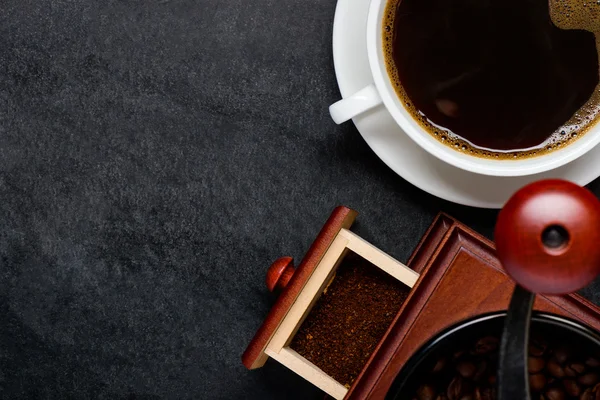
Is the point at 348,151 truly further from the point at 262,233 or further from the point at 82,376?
the point at 82,376

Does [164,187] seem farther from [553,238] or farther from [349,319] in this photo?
[553,238]

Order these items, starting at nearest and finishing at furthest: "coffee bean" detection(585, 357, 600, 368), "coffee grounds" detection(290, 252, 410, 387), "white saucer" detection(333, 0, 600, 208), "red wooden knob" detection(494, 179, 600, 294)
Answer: "red wooden knob" detection(494, 179, 600, 294)
"coffee bean" detection(585, 357, 600, 368)
"white saucer" detection(333, 0, 600, 208)
"coffee grounds" detection(290, 252, 410, 387)

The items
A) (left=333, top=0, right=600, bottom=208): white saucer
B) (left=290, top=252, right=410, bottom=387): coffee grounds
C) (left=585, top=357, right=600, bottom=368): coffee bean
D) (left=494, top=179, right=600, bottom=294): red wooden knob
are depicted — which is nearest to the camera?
(left=494, top=179, right=600, bottom=294): red wooden knob

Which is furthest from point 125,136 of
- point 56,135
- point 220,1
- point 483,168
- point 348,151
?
point 483,168

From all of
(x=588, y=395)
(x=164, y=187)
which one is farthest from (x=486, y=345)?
(x=164, y=187)

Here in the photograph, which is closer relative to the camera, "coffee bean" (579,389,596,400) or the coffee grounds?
"coffee bean" (579,389,596,400)

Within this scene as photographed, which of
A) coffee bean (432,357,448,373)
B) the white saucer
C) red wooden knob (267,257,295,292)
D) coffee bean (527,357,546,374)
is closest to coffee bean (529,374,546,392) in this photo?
coffee bean (527,357,546,374)

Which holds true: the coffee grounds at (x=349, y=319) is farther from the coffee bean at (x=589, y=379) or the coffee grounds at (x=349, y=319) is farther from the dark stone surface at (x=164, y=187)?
the coffee bean at (x=589, y=379)

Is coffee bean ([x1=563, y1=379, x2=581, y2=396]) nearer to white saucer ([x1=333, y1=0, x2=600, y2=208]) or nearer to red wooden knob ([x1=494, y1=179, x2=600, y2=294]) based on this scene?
white saucer ([x1=333, y1=0, x2=600, y2=208])
